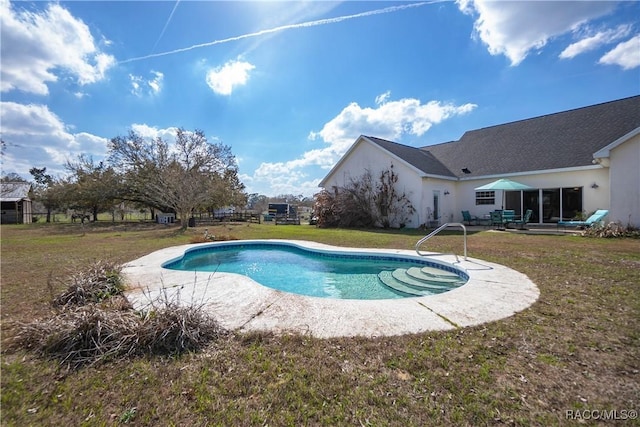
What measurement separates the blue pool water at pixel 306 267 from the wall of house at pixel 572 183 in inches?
505

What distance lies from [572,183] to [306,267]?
52.1 feet

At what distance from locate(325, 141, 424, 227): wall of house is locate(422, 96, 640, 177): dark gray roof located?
4484mm

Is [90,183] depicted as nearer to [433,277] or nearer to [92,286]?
[92,286]

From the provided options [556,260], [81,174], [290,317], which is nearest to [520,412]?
[290,317]

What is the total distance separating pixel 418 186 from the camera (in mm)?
16922

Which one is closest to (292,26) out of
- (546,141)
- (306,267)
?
(306,267)

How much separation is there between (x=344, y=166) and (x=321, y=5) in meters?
11.8

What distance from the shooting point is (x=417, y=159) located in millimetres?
18859

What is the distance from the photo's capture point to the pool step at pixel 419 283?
6.16 m

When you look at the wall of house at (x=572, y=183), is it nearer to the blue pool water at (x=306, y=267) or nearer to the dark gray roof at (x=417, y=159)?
the dark gray roof at (x=417, y=159)

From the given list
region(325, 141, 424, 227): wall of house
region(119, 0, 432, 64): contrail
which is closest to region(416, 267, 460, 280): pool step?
region(119, 0, 432, 64): contrail

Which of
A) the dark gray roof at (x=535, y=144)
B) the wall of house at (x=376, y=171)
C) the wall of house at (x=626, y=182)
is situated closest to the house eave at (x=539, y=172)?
the dark gray roof at (x=535, y=144)

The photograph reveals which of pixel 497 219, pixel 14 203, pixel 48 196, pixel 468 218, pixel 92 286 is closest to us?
pixel 92 286

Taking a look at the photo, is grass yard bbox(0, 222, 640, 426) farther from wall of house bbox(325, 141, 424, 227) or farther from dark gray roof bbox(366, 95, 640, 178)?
dark gray roof bbox(366, 95, 640, 178)
